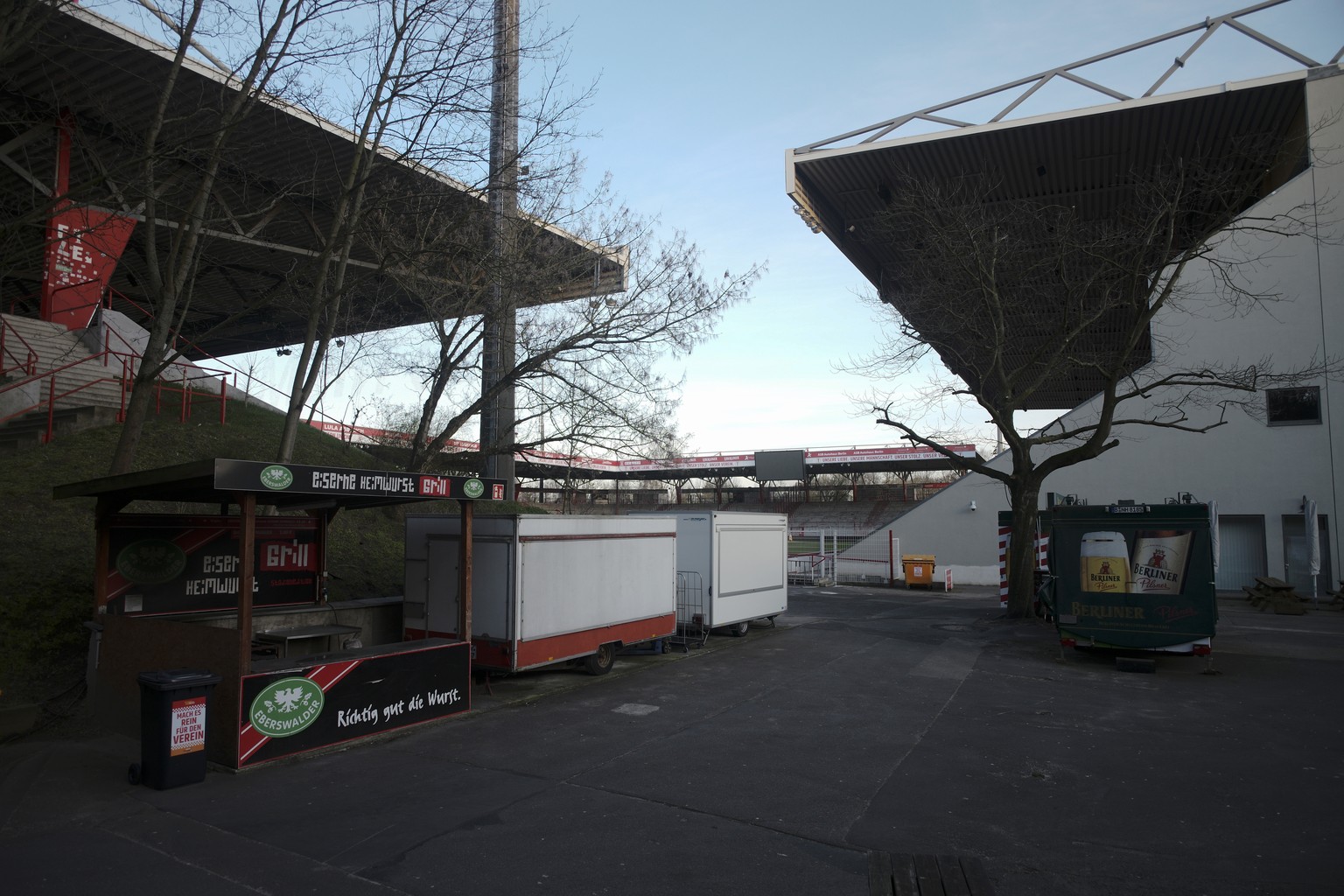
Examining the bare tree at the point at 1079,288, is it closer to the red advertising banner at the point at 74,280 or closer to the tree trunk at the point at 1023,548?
the tree trunk at the point at 1023,548

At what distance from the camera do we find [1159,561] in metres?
13.0

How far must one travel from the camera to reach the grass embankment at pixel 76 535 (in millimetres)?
9961

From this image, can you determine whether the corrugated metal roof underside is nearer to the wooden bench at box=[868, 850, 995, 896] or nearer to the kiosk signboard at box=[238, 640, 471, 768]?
the kiosk signboard at box=[238, 640, 471, 768]

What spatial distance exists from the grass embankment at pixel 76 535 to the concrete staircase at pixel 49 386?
1.69 ft

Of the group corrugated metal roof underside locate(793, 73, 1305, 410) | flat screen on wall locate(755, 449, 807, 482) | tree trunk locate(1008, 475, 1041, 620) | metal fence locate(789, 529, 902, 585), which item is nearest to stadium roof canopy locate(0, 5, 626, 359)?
tree trunk locate(1008, 475, 1041, 620)

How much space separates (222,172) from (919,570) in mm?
25303

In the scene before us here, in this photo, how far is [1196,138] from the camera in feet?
81.3

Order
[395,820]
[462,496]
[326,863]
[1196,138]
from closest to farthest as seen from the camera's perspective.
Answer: [326,863]
[395,820]
[462,496]
[1196,138]

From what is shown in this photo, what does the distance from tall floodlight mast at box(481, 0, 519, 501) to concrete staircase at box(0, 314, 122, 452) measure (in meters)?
8.33

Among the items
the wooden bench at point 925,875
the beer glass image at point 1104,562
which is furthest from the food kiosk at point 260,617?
the beer glass image at point 1104,562

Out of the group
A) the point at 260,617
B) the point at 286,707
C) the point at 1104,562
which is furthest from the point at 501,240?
the point at 1104,562

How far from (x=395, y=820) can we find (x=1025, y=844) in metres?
4.76

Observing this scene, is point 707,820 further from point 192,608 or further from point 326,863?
point 192,608

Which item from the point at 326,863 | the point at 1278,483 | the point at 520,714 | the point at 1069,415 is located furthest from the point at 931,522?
the point at 326,863
